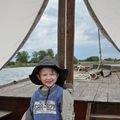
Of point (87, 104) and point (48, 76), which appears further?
point (87, 104)

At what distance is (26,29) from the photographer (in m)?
4.36

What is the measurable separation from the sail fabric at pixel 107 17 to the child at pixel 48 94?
2.13 m

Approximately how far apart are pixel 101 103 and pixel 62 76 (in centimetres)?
147

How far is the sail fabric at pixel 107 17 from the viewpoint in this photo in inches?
168

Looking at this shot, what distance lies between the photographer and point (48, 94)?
225cm

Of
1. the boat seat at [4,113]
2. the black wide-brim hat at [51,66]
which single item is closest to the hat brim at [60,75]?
the black wide-brim hat at [51,66]

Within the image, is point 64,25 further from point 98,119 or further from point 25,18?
point 98,119

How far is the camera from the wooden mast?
3977 millimetres

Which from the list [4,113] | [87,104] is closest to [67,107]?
[87,104]

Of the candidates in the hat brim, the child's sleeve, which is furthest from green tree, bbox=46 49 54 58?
the child's sleeve

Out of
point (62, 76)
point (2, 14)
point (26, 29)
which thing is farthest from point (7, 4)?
point (62, 76)

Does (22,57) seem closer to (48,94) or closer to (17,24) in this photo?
(17,24)

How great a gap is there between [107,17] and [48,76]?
7.41ft

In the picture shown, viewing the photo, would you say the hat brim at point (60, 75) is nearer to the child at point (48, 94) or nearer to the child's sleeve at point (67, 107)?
the child at point (48, 94)
